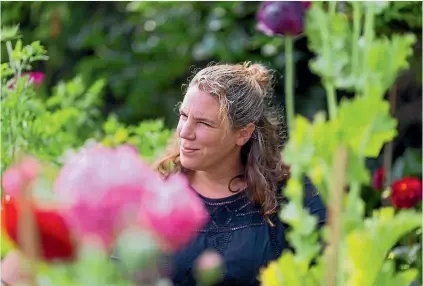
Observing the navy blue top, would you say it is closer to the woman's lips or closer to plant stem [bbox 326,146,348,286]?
the woman's lips

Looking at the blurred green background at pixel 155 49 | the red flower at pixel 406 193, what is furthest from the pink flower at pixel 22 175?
the blurred green background at pixel 155 49

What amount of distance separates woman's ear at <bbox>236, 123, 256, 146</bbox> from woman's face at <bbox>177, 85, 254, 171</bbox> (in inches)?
2.0

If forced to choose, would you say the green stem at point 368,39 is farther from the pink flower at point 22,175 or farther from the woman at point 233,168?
the woman at point 233,168

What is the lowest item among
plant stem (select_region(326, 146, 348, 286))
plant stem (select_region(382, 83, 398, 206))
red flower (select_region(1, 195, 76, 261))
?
plant stem (select_region(382, 83, 398, 206))

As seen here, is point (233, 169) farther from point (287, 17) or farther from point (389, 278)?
point (389, 278)

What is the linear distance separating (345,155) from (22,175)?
0.25 m

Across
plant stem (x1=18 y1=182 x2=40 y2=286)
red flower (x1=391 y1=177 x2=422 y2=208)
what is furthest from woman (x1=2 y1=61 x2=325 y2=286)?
plant stem (x1=18 y1=182 x2=40 y2=286)

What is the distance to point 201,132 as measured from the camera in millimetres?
1837

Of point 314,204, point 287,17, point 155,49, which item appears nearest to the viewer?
point 287,17

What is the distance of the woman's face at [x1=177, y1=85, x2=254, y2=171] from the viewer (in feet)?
5.98

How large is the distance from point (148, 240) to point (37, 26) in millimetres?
4145

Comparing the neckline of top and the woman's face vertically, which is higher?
the woman's face

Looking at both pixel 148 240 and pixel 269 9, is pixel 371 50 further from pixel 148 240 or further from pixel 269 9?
pixel 269 9

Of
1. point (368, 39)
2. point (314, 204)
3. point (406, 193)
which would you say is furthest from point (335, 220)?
point (406, 193)
